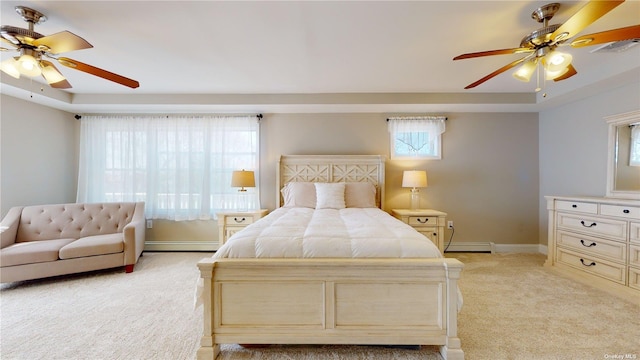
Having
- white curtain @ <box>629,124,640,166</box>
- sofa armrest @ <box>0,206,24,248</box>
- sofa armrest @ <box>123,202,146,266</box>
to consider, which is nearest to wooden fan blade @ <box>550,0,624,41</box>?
white curtain @ <box>629,124,640,166</box>

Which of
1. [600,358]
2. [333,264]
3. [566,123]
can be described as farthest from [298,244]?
[566,123]

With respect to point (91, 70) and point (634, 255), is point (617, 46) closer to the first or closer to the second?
point (634, 255)

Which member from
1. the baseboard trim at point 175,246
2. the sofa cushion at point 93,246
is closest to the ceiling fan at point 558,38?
the sofa cushion at point 93,246

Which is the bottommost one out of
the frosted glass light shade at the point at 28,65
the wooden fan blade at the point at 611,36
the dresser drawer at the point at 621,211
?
the dresser drawer at the point at 621,211

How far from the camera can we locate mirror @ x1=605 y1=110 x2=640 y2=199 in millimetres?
2773

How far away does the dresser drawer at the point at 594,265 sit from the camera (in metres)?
2.57

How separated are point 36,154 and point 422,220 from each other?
5.44 metres

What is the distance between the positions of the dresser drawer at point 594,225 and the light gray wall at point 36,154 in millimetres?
6985

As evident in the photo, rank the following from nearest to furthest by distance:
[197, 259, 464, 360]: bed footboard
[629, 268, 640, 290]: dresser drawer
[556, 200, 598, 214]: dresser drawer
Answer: [197, 259, 464, 360]: bed footboard
[629, 268, 640, 290]: dresser drawer
[556, 200, 598, 214]: dresser drawer

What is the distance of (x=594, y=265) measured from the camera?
278 centimetres

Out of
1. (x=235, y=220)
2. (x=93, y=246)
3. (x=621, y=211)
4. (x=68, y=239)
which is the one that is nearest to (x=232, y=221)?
(x=235, y=220)

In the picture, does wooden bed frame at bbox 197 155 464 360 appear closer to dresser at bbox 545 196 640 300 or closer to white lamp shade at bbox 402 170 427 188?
white lamp shade at bbox 402 170 427 188

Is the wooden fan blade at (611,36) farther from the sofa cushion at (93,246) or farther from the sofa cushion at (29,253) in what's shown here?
the sofa cushion at (29,253)

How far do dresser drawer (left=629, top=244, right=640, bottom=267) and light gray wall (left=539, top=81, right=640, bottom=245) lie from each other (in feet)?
3.17
